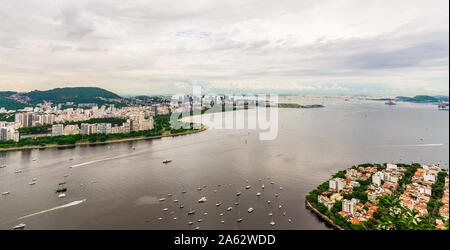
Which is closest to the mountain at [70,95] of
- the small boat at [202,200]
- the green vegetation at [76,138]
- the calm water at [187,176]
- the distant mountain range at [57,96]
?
the distant mountain range at [57,96]

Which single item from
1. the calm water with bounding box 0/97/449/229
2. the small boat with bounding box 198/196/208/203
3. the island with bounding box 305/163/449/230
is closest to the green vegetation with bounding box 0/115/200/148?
the calm water with bounding box 0/97/449/229

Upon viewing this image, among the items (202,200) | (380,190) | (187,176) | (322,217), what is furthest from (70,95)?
(380,190)

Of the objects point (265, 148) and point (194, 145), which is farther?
point (194, 145)

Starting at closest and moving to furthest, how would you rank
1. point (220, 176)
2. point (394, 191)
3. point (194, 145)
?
1. point (394, 191)
2. point (220, 176)
3. point (194, 145)

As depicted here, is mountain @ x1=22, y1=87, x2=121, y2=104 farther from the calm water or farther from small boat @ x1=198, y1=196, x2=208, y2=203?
small boat @ x1=198, y1=196, x2=208, y2=203

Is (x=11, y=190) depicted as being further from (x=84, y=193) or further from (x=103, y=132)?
(x=103, y=132)

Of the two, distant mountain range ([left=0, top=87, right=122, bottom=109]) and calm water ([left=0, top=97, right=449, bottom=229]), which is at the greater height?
distant mountain range ([left=0, top=87, right=122, bottom=109])

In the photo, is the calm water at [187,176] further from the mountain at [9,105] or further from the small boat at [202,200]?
the mountain at [9,105]
